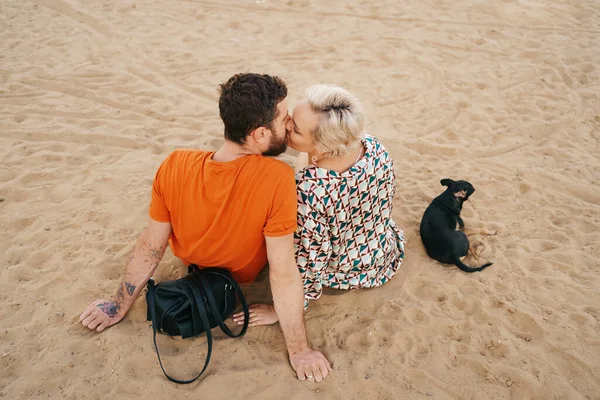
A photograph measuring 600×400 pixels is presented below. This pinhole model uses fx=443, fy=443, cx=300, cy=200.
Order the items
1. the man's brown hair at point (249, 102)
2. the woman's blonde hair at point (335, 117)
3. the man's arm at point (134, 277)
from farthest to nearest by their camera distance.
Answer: the man's arm at point (134, 277) < the woman's blonde hair at point (335, 117) < the man's brown hair at point (249, 102)

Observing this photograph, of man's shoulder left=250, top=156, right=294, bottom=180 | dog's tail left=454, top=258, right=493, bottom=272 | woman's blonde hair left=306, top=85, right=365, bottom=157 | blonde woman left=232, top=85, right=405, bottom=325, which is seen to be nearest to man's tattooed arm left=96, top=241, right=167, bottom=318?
blonde woman left=232, top=85, right=405, bottom=325

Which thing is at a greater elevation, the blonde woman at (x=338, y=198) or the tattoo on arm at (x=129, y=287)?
the blonde woman at (x=338, y=198)

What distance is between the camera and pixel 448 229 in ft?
11.2

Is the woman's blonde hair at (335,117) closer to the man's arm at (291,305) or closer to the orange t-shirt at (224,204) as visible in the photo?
the orange t-shirt at (224,204)

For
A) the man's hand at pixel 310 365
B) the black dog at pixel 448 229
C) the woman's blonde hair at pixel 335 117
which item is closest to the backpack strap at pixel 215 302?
the man's hand at pixel 310 365

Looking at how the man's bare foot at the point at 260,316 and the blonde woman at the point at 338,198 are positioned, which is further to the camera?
the man's bare foot at the point at 260,316

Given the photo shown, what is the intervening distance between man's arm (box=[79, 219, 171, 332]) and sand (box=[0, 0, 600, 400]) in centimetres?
12

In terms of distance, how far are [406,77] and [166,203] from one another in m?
4.59

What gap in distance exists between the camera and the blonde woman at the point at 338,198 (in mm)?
2514

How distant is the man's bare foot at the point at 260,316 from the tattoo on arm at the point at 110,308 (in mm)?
778

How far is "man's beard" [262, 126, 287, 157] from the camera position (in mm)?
2516

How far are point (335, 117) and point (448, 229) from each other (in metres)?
1.51

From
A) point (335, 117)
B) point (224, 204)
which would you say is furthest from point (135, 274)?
point (335, 117)

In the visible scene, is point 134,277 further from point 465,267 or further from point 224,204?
point 465,267
